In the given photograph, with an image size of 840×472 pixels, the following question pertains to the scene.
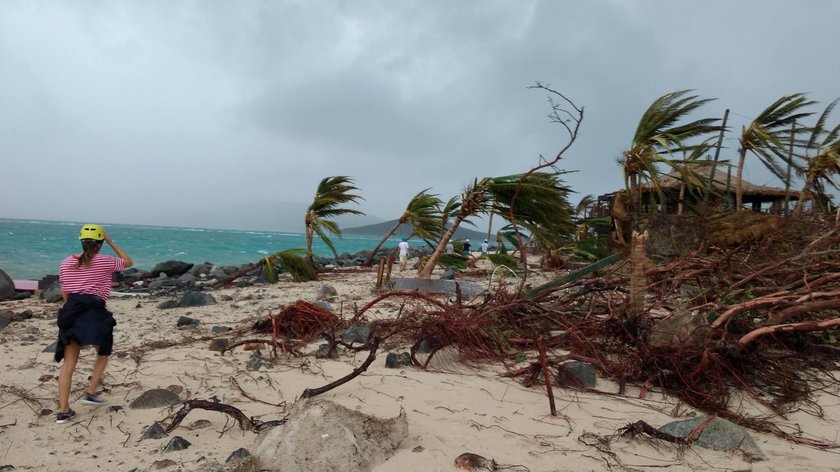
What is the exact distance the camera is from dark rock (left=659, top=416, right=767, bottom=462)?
2391 millimetres

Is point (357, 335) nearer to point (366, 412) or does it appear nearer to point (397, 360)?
point (397, 360)

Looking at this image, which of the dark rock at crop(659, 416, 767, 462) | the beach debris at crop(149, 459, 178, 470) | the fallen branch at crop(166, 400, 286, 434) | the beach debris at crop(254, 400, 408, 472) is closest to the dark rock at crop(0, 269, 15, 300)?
the fallen branch at crop(166, 400, 286, 434)

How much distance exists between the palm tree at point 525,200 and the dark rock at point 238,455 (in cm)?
569

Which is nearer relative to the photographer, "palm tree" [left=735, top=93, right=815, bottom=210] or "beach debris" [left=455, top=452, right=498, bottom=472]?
"beach debris" [left=455, top=452, right=498, bottom=472]

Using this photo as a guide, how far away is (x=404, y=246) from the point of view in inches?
518

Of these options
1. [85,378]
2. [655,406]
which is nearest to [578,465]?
[655,406]

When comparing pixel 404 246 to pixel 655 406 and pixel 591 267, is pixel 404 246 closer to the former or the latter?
pixel 591 267

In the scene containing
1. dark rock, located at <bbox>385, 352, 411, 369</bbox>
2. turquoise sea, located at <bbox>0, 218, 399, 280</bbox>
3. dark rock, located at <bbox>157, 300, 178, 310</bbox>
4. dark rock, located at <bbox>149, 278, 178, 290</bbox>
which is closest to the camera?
dark rock, located at <bbox>385, 352, 411, 369</bbox>

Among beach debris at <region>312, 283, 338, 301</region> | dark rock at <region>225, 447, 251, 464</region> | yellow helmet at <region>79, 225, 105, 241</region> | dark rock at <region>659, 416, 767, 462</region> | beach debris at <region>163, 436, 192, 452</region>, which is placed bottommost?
beach debris at <region>163, 436, 192, 452</region>

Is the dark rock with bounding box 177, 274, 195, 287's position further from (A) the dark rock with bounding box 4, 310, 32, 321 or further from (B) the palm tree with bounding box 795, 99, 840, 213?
(B) the palm tree with bounding box 795, 99, 840, 213

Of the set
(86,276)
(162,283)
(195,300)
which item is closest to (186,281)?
(162,283)

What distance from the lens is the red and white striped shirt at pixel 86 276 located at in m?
3.02

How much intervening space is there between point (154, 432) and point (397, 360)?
1.78 meters

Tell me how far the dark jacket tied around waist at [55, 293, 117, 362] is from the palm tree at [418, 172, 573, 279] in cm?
552
